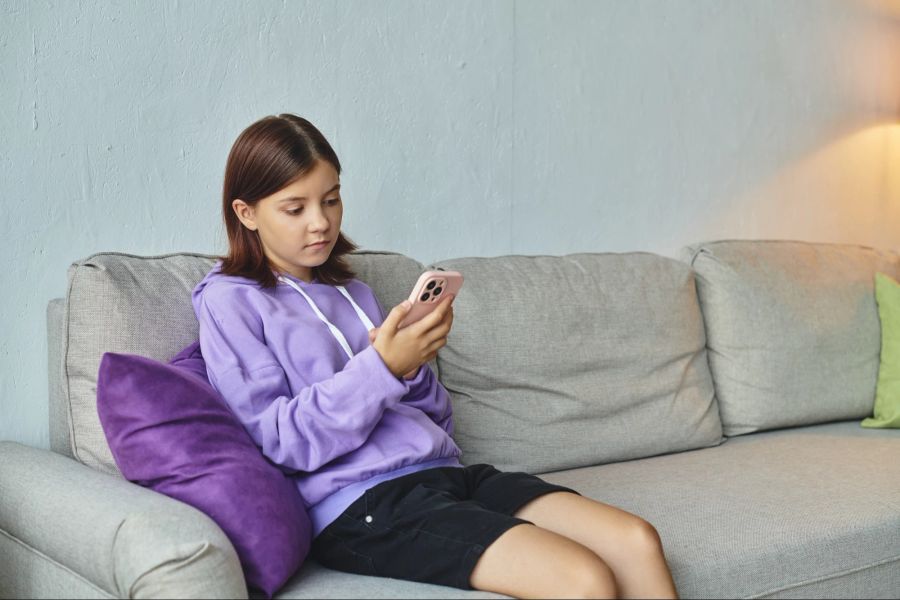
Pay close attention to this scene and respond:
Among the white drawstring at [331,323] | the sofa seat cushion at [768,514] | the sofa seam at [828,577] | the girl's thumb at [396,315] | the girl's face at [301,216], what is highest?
the girl's face at [301,216]

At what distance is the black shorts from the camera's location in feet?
4.73

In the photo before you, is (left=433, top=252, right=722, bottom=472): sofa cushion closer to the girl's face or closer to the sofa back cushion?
the girl's face

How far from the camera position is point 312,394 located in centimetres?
155

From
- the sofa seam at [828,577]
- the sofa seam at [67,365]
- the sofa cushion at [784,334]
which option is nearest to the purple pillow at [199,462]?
the sofa seam at [67,365]

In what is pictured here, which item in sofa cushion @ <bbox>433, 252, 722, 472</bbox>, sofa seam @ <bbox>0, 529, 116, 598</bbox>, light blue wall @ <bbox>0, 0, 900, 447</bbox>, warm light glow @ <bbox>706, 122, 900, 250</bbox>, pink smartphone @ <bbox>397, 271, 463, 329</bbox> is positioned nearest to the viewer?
sofa seam @ <bbox>0, 529, 116, 598</bbox>

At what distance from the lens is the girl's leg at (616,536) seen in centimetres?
147

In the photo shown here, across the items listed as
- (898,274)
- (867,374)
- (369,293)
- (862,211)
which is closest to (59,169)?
(369,293)

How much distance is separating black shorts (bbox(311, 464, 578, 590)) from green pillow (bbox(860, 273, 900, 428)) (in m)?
1.34

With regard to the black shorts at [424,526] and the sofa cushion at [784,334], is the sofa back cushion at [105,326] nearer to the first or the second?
the black shorts at [424,526]

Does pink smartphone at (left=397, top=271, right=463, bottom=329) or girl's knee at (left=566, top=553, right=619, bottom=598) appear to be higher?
pink smartphone at (left=397, top=271, right=463, bottom=329)

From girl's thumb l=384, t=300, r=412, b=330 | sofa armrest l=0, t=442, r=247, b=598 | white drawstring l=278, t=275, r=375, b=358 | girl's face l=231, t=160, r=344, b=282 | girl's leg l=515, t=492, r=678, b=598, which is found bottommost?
girl's leg l=515, t=492, r=678, b=598

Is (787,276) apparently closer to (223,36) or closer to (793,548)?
(793,548)

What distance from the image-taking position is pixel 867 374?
8.79 ft

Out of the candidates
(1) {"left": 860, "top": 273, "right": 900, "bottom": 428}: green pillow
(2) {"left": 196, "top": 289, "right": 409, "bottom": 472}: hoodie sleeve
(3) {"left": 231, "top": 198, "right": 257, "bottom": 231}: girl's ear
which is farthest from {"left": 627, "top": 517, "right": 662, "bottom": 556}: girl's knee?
(1) {"left": 860, "top": 273, "right": 900, "bottom": 428}: green pillow
